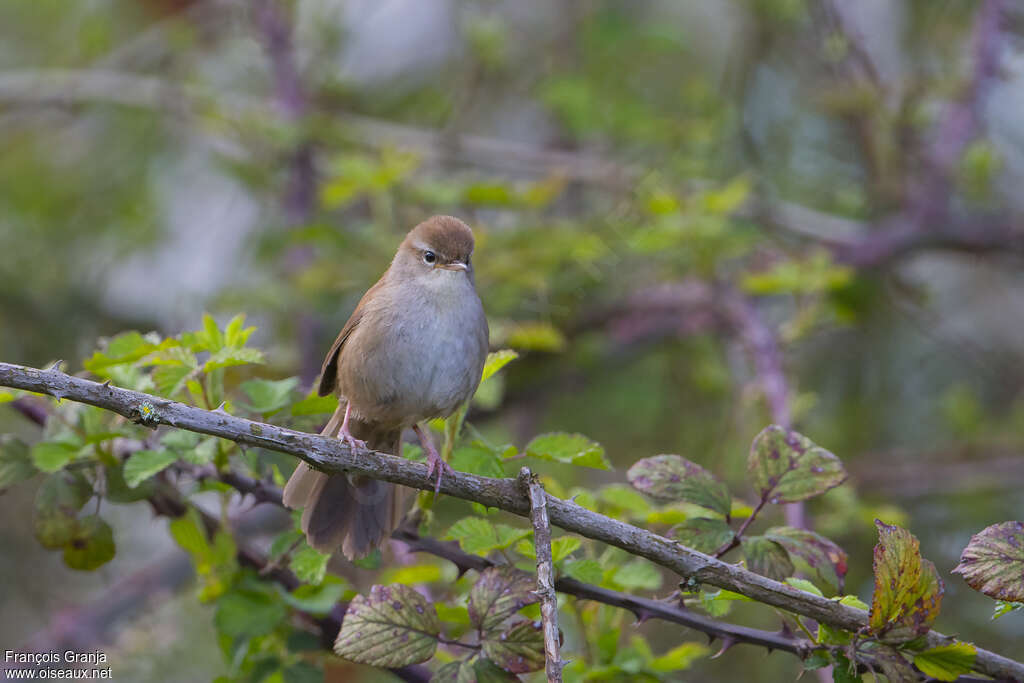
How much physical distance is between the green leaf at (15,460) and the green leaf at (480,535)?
1135mm

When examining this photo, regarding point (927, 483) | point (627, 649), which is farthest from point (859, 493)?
point (627, 649)

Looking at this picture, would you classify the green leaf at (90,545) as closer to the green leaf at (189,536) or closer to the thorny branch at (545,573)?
the green leaf at (189,536)

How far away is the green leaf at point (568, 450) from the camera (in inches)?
89.6

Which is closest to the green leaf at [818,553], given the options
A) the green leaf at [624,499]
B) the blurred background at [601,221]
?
the green leaf at [624,499]

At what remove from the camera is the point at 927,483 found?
4.83 metres

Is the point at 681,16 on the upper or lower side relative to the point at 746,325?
upper

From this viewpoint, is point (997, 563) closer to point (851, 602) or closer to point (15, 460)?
point (851, 602)

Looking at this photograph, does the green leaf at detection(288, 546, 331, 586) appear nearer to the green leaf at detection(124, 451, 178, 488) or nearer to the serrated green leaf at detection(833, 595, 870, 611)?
the green leaf at detection(124, 451, 178, 488)

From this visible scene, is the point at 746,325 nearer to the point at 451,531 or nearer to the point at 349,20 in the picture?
the point at 451,531

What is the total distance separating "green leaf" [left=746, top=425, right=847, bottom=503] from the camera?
2338 millimetres

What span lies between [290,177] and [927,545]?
3.93m

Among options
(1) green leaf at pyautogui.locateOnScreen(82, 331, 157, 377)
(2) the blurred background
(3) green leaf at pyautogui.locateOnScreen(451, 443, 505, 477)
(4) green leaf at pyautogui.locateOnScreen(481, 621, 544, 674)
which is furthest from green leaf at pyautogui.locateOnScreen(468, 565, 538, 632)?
(2) the blurred background

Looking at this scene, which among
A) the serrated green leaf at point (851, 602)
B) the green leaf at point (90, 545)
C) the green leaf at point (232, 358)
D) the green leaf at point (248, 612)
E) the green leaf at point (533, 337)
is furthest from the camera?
the green leaf at point (533, 337)

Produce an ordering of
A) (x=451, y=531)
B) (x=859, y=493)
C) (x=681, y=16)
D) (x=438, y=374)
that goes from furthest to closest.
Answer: (x=681, y=16) → (x=859, y=493) → (x=438, y=374) → (x=451, y=531)
